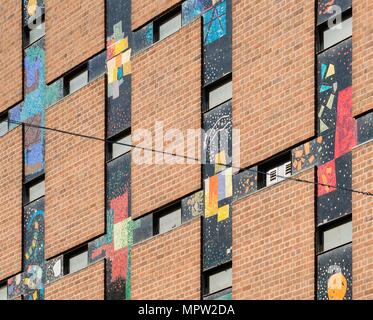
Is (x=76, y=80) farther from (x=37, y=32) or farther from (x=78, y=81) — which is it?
(x=37, y=32)

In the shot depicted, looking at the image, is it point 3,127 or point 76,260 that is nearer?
point 76,260

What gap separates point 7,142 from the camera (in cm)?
4172

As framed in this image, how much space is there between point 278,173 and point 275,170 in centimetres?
14

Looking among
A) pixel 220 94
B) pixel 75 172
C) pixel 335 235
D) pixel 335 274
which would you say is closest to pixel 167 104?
pixel 220 94

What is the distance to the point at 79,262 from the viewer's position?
38.5m

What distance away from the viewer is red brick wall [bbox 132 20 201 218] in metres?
35.2

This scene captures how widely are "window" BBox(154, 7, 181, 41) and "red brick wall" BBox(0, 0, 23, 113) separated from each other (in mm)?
5483

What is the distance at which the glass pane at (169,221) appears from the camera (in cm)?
3553

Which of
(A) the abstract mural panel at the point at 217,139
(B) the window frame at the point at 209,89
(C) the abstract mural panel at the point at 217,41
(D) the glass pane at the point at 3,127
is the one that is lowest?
(A) the abstract mural panel at the point at 217,139

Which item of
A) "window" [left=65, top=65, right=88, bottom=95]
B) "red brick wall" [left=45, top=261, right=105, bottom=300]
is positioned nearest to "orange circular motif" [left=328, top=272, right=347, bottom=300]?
"red brick wall" [left=45, top=261, right=105, bottom=300]

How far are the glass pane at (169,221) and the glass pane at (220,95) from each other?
7.47 feet

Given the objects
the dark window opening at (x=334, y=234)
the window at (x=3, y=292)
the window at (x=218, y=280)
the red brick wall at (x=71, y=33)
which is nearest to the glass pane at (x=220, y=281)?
the window at (x=218, y=280)

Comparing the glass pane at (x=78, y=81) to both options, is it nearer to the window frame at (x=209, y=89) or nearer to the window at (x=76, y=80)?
the window at (x=76, y=80)
